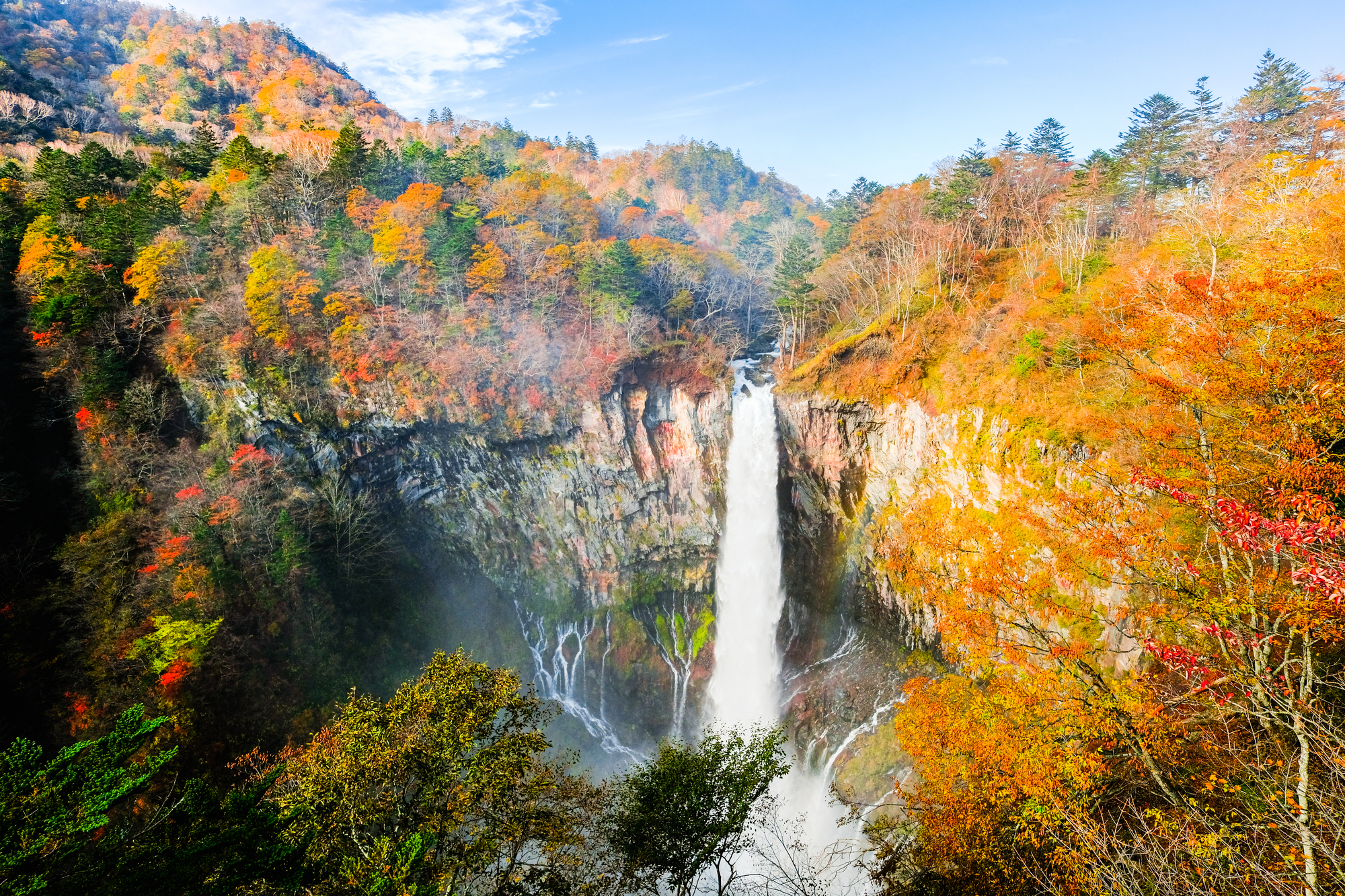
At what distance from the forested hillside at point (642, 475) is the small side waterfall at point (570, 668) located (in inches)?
46.5

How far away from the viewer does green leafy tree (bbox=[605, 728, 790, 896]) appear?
39.1 feet

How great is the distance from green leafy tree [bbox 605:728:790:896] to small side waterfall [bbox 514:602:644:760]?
13673mm

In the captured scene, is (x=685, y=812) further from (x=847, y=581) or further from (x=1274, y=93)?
(x=1274, y=93)

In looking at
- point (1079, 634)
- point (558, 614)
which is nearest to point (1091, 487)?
point (1079, 634)

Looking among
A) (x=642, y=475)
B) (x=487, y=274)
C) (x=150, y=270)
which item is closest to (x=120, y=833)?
(x=642, y=475)

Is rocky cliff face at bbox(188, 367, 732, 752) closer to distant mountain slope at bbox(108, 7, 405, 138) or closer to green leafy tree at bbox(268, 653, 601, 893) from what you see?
green leafy tree at bbox(268, 653, 601, 893)

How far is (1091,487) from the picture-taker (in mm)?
14945

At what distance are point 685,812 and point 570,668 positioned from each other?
56.9 ft

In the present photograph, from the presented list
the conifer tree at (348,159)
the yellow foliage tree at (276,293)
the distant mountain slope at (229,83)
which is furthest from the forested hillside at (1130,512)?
the distant mountain slope at (229,83)

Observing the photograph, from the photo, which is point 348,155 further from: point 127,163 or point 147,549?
point 147,549

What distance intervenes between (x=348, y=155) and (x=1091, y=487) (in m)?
36.1

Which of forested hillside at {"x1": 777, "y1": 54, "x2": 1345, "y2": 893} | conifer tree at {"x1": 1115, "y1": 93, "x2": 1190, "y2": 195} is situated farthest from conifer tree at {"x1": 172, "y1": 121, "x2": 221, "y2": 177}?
conifer tree at {"x1": 1115, "y1": 93, "x2": 1190, "y2": 195}

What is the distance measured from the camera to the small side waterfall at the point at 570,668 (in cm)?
2659

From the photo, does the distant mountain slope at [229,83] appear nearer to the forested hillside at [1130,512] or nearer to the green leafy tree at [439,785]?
the green leafy tree at [439,785]
